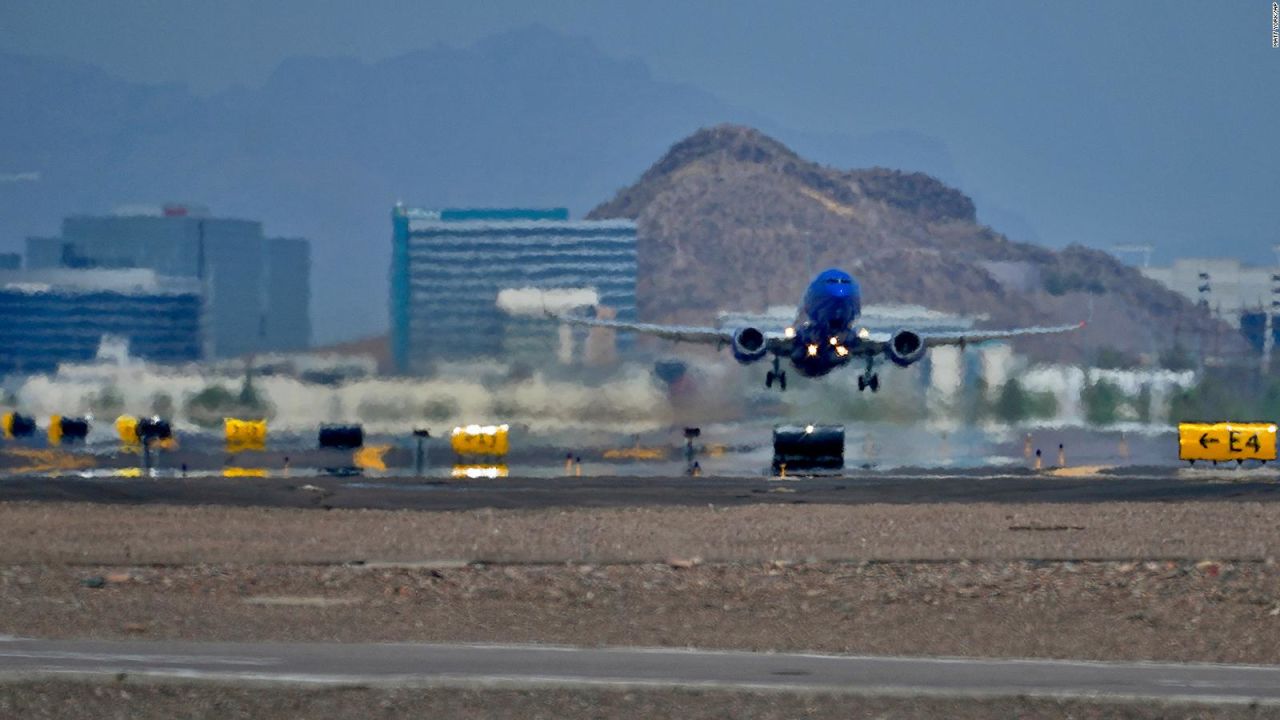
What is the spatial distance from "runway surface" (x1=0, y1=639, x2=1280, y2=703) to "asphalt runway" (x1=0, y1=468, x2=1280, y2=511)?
2227 cm

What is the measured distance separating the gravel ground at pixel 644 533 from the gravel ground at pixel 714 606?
1.99 m

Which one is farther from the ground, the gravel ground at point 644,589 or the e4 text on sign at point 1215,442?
the e4 text on sign at point 1215,442

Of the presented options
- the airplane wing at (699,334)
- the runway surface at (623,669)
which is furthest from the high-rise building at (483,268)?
the runway surface at (623,669)

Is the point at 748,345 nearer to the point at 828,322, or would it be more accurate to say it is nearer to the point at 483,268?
the point at 828,322

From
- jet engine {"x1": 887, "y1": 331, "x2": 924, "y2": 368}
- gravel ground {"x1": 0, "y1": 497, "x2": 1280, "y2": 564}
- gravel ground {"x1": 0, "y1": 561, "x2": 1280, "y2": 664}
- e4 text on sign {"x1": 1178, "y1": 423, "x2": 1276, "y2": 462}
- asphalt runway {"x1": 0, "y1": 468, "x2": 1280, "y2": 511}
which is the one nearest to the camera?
gravel ground {"x1": 0, "y1": 561, "x2": 1280, "y2": 664}

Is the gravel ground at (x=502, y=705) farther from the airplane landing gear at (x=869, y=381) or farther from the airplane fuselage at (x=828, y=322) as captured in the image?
the airplane landing gear at (x=869, y=381)

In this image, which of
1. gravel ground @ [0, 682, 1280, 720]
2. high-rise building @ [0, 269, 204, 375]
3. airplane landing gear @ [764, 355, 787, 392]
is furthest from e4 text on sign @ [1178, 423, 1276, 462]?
high-rise building @ [0, 269, 204, 375]

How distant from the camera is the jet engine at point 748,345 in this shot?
7162 cm

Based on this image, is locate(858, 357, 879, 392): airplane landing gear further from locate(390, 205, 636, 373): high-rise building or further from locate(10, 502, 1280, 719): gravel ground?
locate(10, 502, 1280, 719): gravel ground

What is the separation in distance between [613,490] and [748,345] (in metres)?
Result: 20.1

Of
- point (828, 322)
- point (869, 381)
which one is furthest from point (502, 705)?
point (869, 381)

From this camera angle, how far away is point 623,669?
23.3 meters

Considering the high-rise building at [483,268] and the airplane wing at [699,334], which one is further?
the high-rise building at [483,268]

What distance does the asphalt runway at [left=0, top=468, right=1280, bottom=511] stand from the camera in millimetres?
48750
